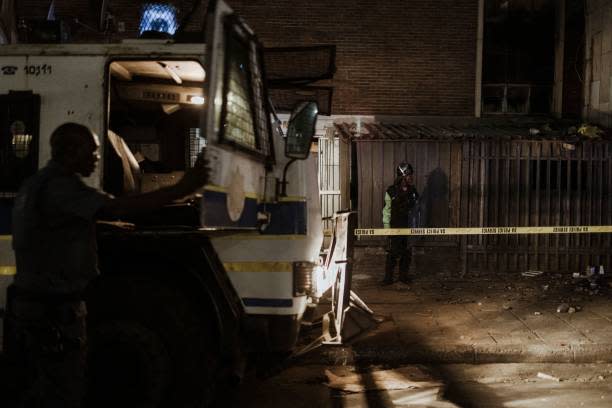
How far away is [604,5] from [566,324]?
685cm

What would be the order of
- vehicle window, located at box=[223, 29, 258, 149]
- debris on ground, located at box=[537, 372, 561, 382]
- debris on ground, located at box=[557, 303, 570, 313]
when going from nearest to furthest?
vehicle window, located at box=[223, 29, 258, 149], debris on ground, located at box=[537, 372, 561, 382], debris on ground, located at box=[557, 303, 570, 313]

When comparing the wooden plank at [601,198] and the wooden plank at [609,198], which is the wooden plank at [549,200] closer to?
the wooden plank at [601,198]

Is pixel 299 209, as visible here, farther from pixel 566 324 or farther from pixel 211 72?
pixel 566 324

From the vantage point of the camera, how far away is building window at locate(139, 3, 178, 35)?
4.61 m

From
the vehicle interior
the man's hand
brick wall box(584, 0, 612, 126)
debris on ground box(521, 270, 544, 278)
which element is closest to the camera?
the man's hand

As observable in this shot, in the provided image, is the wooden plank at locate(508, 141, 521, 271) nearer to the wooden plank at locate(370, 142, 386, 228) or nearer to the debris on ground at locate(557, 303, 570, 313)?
the wooden plank at locate(370, 142, 386, 228)

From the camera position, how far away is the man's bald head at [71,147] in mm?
3023

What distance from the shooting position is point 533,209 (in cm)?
1084

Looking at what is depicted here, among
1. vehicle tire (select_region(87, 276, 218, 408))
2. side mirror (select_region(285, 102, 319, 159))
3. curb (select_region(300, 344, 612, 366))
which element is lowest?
curb (select_region(300, 344, 612, 366))

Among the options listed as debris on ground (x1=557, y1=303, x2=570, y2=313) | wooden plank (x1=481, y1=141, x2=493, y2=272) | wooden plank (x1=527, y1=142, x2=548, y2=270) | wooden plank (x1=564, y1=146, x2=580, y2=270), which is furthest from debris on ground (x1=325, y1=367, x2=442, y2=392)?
wooden plank (x1=564, y1=146, x2=580, y2=270)

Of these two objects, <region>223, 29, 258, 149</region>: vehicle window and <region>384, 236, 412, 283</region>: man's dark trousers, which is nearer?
<region>223, 29, 258, 149</region>: vehicle window

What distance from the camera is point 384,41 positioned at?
37.9 feet

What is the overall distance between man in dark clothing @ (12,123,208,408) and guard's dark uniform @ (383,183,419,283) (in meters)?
7.16

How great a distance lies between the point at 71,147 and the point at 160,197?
0.55 metres
